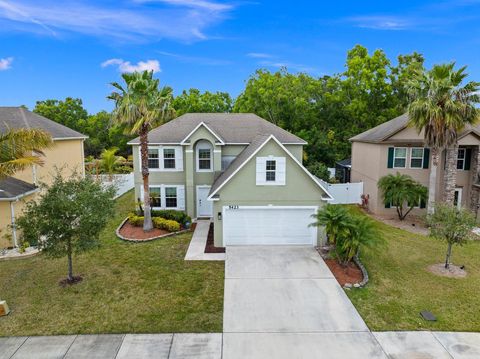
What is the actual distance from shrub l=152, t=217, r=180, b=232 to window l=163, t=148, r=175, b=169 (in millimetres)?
4140

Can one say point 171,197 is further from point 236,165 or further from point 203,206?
point 236,165

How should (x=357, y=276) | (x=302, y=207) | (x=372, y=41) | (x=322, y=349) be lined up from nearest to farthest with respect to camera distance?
(x=322, y=349) < (x=357, y=276) < (x=302, y=207) < (x=372, y=41)

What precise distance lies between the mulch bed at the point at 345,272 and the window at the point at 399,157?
429 inches

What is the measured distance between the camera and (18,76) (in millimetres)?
29141

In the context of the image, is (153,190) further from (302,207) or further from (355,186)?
(355,186)

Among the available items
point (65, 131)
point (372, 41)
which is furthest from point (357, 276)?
point (372, 41)

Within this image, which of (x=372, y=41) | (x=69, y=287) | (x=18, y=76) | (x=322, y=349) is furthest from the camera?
(x=372, y=41)

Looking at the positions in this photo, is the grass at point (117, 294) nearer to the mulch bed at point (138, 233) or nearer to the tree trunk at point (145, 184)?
the mulch bed at point (138, 233)

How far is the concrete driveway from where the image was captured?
342 inches

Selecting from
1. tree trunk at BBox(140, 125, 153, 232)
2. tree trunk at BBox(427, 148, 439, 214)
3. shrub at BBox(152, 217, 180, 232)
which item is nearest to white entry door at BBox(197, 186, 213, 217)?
shrub at BBox(152, 217, 180, 232)

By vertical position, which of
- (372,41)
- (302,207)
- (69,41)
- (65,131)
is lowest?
(302,207)

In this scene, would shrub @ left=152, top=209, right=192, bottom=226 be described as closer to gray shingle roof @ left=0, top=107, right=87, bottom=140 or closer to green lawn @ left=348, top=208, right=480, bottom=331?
gray shingle roof @ left=0, top=107, right=87, bottom=140

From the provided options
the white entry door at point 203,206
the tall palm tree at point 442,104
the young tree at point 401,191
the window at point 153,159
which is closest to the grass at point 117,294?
the white entry door at point 203,206

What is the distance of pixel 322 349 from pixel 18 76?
3248cm
